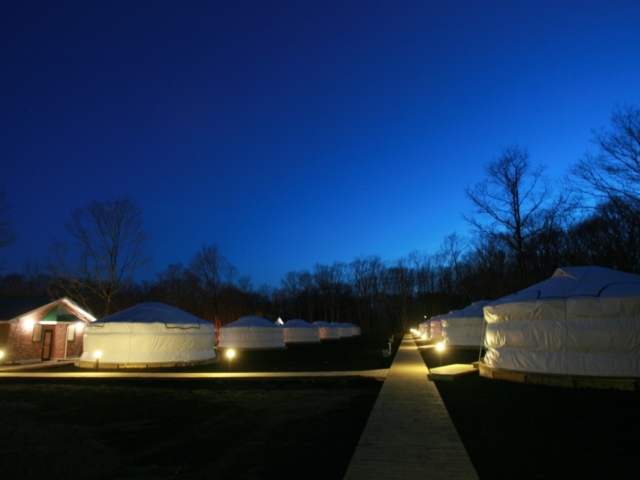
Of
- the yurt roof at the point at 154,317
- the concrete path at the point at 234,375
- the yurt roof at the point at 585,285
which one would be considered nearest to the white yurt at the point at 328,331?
the yurt roof at the point at 154,317

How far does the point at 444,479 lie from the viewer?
4.72 m

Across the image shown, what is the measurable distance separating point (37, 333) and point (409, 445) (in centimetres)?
2224

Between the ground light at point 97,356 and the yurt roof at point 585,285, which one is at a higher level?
the yurt roof at point 585,285

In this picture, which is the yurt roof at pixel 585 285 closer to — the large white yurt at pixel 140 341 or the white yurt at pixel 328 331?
the large white yurt at pixel 140 341

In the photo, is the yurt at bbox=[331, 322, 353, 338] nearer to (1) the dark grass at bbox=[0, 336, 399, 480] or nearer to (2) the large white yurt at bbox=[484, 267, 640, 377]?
(2) the large white yurt at bbox=[484, 267, 640, 377]

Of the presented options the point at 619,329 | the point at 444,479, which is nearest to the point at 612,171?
the point at 619,329

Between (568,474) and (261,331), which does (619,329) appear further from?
(261,331)

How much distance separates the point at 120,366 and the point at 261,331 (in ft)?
51.8

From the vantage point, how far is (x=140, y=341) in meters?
19.4

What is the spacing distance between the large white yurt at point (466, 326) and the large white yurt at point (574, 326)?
16.3 metres

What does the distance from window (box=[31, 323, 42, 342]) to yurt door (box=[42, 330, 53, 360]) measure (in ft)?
1.08

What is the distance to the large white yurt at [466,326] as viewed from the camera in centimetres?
2927

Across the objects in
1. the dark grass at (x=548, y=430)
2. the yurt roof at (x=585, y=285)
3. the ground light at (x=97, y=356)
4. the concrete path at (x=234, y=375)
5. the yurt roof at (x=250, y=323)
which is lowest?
the dark grass at (x=548, y=430)

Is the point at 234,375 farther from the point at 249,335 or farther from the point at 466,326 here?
the point at 466,326
